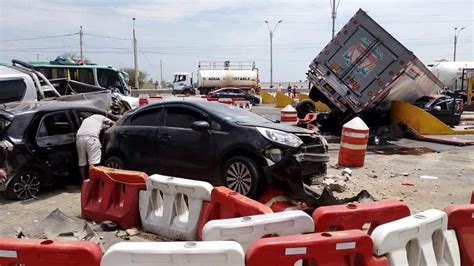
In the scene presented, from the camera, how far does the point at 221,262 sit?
307cm

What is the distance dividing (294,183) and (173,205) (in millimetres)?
1567

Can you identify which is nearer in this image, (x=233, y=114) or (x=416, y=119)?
(x=233, y=114)

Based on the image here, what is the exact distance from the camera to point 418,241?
12.1 feet

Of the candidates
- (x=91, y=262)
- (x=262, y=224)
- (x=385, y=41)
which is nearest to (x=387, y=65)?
(x=385, y=41)

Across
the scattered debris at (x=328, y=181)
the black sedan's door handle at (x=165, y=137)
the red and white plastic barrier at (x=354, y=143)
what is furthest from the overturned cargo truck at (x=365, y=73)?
the black sedan's door handle at (x=165, y=137)

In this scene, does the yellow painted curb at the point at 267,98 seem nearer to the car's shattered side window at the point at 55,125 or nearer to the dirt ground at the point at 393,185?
the dirt ground at the point at 393,185

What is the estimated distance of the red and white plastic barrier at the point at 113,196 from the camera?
5.88 metres

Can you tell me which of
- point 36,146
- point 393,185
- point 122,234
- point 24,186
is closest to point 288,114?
point 393,185

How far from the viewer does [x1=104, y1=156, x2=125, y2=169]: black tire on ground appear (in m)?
7.91

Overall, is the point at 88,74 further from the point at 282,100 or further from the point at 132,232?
the point at 282,100

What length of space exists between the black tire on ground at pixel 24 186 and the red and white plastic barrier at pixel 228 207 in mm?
3607

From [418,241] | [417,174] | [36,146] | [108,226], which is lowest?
[417,174]

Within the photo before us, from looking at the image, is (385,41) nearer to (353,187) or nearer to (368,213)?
(353,187)

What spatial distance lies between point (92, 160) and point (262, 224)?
Answer: 4.77 m
